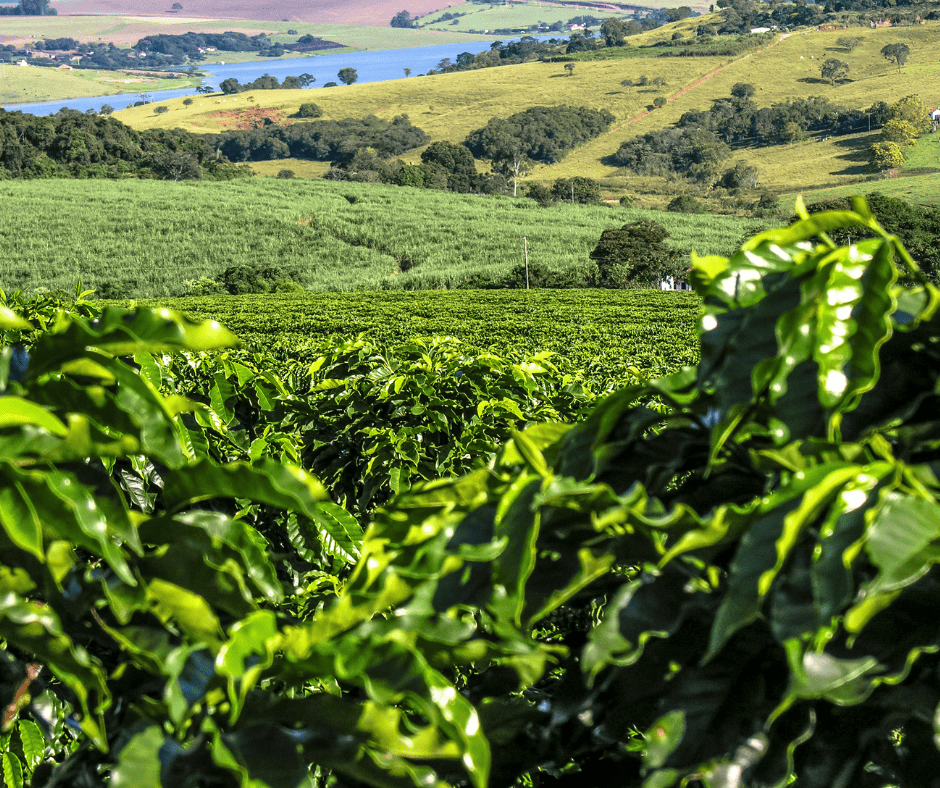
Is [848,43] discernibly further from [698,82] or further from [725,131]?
[725,131]

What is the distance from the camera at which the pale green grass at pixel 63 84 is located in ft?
411

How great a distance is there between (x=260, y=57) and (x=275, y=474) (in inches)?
7804

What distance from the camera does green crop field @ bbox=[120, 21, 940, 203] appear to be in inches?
2936

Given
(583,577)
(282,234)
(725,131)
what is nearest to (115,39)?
(725,131)

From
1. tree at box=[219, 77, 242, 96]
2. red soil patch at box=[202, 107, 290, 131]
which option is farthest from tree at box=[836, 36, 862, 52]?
tree at box=[219, 77, 242, 96]

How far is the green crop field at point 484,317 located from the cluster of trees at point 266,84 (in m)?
90.9

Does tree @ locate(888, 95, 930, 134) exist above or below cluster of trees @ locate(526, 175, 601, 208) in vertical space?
above

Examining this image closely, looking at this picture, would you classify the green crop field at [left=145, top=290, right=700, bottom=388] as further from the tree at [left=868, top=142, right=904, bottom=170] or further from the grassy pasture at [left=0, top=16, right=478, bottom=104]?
the grassy pasture at [left=0, top=16, right=478, bottom=104]

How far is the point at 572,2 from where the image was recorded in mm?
190875

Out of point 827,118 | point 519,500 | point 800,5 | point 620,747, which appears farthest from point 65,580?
point 800,5

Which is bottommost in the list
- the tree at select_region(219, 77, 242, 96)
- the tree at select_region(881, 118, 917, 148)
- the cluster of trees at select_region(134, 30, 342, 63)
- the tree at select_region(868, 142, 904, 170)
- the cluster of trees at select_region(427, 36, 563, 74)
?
the tree at select_region(868, 142, 904, 170)

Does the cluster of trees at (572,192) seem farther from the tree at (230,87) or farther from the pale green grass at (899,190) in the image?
the tree at (230,87)

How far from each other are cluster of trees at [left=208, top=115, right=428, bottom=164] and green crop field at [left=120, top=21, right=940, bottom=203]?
16.2ft

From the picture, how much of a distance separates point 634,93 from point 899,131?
106ft
